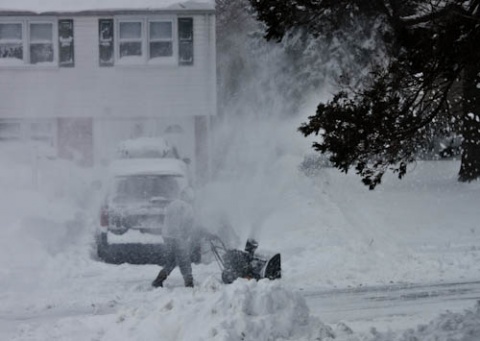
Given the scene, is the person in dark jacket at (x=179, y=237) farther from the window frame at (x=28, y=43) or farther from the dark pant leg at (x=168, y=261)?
the window frame at (x=28, y=43)

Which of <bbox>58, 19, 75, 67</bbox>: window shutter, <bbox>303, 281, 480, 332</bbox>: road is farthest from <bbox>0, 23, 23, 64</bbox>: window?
<bbox>303, 281, 480, 332</bbox>: road

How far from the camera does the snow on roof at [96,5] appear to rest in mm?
25203

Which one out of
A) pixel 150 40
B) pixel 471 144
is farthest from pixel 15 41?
pixel 471 144

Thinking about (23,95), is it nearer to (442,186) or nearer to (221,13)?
(442,186)

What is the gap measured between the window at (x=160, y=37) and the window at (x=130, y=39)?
0.33 m

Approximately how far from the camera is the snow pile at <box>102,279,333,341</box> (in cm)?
800

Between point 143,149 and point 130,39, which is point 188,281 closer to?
point 143,149

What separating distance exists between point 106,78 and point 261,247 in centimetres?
1089

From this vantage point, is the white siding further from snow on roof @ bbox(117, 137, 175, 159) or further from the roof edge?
snow on roof @ bbox(117, 137, 175, 159)

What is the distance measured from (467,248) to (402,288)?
433cm

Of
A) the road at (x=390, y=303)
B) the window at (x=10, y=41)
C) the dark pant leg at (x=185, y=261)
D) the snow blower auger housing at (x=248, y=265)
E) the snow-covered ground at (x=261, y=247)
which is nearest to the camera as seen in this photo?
the snow-covered ground at (x=261, y=247)

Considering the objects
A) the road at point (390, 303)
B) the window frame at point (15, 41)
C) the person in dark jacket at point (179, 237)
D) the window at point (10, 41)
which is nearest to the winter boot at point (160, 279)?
the person in dark jacket at point (179, 237)

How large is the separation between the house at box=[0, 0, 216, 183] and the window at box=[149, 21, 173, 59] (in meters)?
0.03

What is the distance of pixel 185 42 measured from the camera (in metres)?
25.6
